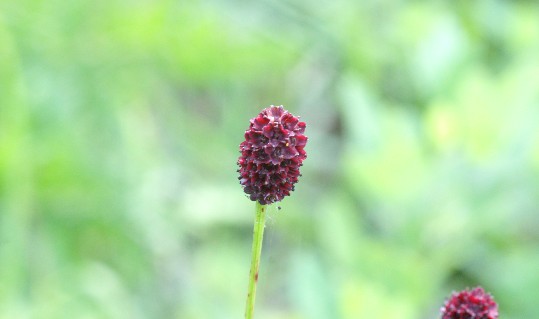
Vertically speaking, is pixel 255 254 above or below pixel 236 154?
below

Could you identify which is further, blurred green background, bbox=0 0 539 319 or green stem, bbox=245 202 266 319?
blurred green background, bbox=0 0 539 319

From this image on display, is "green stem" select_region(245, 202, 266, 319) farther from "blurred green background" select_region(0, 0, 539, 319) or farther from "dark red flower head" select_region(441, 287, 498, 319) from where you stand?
"blurred green background" select_region(0, 0, 539, 319)

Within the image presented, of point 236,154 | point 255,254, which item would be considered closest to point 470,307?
point 255,254

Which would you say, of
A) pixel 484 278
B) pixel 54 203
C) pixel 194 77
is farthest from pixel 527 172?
pixel 54 203

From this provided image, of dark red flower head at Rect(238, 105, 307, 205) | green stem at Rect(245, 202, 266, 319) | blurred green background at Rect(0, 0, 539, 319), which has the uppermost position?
blurred green background at Rect(0, 0, 539, 319)

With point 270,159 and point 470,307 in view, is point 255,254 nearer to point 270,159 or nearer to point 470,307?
point 270,159

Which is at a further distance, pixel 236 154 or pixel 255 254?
pixel 236 154

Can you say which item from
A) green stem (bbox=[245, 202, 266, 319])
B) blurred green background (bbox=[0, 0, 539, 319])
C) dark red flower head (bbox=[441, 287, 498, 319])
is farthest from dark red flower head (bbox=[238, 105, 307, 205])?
blurred green background (bbox=[0, 0, 539, 319])

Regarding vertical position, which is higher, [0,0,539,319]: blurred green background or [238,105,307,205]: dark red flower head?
[0,0,539,319]: blurred green background
